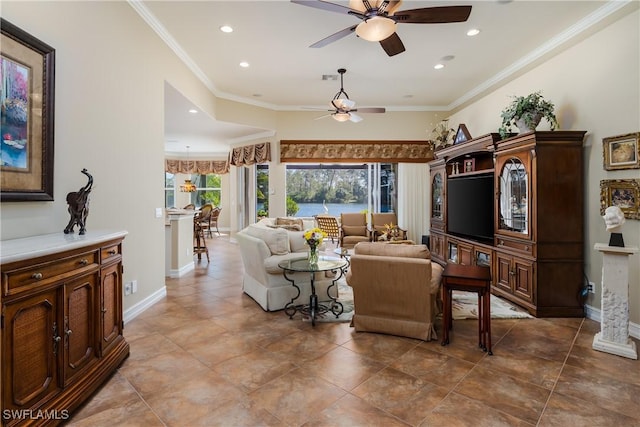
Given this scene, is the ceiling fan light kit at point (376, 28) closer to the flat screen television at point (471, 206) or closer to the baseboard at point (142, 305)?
the flat screen television at point (471, 206)

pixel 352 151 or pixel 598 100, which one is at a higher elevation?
pixel 352 151

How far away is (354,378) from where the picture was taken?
7.99ft

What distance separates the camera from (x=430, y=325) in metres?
3.04

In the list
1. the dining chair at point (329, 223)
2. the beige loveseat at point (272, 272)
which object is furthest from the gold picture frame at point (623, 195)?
the dining chair at point (329, 223)

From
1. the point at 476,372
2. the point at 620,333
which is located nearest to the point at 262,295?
the point at 476,372

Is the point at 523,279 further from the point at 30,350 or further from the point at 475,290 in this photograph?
the point at 30,350

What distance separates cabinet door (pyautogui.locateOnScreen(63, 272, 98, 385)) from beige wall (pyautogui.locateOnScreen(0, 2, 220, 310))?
567 millimetres

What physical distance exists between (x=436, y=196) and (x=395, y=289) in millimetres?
3888

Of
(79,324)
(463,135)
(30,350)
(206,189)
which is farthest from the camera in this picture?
(206,189)

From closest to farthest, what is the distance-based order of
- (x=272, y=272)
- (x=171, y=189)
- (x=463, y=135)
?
(x=272, y=272) → (x=463, y=135) → (x=171, y=189)

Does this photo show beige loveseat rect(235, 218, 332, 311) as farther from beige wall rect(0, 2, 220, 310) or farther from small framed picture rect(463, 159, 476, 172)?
small framed picture rect(463, 159, 476, 172)

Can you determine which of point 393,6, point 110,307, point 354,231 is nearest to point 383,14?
point 393,6

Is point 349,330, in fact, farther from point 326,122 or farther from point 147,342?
point 326,122

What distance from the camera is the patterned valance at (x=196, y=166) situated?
1169cm
